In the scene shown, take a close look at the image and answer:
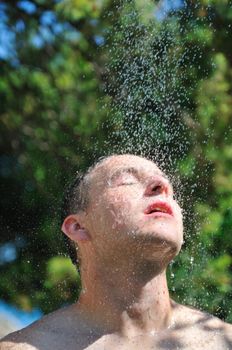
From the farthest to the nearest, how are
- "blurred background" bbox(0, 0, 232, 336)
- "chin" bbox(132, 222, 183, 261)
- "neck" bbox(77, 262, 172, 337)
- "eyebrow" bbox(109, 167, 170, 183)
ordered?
"blurred background" bbox(0, 0, 232, 336), "eyebrow" bbox(109, 167, 170, 183), "neck" bbox(77, 262, 172, 337), "chin" bbox(132, 222, 183, 261)

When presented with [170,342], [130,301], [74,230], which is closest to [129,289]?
[130,301]

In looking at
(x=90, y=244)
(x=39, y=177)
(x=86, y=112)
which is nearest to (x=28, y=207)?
(x=39, y=177)

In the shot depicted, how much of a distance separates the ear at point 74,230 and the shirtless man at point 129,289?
17 millimetres

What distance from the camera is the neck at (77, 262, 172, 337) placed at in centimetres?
310

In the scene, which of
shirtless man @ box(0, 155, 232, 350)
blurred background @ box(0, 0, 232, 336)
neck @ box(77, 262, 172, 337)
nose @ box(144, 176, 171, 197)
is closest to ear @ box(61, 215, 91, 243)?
shirtless man @ box(0, 155, 232, 350)

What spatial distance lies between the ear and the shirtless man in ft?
0.05

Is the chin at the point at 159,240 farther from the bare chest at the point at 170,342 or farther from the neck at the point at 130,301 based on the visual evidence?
the bare chest at the point at 170,342

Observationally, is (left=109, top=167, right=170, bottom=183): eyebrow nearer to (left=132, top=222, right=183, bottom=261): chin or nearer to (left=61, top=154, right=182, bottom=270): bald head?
(left=61, top=154, right=182, bottom=270): bald head

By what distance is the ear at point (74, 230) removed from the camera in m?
3.28

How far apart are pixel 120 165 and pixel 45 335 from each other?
64cm

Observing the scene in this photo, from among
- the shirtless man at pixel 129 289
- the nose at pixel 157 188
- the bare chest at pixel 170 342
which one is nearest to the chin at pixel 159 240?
the shirtless man at pixel 129 289

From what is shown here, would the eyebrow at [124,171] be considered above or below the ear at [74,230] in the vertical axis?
above

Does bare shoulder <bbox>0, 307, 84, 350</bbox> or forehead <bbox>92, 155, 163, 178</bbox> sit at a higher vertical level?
forehead <bbox>92, 155, 163, 178</bbox>

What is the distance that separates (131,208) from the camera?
3.12 m
